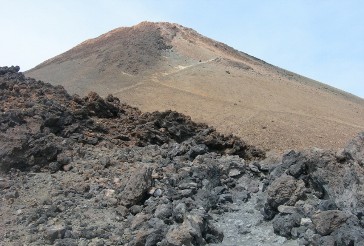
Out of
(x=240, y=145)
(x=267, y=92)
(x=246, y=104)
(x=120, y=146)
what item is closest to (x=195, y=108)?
(x=246, y=104)

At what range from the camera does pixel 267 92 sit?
2780 cm

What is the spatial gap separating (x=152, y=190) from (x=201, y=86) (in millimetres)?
19609

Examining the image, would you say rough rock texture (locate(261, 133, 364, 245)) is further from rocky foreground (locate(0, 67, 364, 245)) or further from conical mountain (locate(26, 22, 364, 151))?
conical mountain (locate(26, 22, 364, 151))

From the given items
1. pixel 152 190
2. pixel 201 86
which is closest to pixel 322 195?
pixel 152 190

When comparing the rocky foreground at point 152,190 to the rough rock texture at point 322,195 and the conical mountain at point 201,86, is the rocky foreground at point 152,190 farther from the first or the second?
the conical mountain at point 201,86

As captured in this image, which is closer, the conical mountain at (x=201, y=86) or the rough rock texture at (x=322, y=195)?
the rough rock texture at (x=322, y=195)

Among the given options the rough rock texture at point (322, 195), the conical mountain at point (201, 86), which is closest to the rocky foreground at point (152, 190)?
the rough rock texture at point (322, 195)

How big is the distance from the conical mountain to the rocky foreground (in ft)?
27.3

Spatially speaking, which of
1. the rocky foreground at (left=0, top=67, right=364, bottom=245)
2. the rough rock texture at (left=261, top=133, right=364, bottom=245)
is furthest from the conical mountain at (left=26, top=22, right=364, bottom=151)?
the rough rock texture at (left=261, top=133, right=364, bottom=245)

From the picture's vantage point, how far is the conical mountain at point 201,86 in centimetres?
2014

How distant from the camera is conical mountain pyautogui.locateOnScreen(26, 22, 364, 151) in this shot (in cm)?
2014

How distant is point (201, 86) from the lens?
27.3m

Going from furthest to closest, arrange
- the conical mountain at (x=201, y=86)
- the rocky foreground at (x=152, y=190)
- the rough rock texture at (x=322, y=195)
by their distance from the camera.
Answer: the conical mountain at (x=201, y=86) → the rocky foreground at (x=152, y=190) → the rough rock texture at (x=322, y=195)

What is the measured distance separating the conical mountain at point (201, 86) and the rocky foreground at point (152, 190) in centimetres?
831
